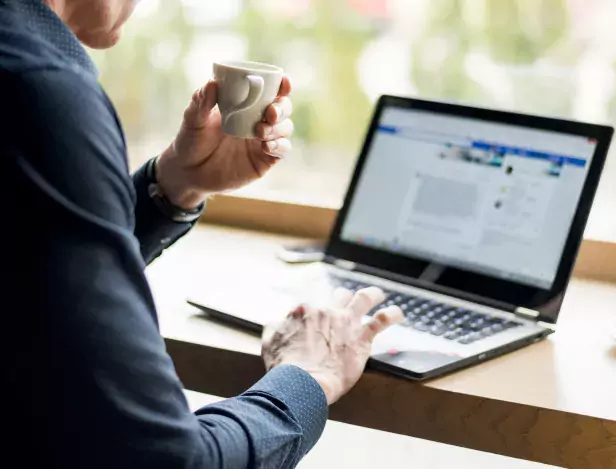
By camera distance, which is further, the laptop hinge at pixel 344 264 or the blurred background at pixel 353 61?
the blurred background at pixel 353 61

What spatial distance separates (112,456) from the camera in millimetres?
697

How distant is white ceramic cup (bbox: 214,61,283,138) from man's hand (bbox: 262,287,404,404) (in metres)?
0.23

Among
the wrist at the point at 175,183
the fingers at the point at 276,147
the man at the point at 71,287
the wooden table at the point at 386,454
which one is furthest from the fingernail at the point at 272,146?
the wooden table at the point at 386,454

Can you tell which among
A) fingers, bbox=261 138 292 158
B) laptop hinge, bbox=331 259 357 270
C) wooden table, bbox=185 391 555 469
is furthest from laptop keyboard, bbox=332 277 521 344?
wooden table, bbox=185 391 555 469

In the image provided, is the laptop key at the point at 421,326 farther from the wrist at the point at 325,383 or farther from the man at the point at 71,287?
the man at the point at 71,287

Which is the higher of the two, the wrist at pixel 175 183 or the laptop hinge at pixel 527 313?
the wrist at pixel 175 183

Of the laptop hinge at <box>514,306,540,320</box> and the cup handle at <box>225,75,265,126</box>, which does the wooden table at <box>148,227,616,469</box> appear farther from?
the cup handle at <box>225,75,265,126</box>

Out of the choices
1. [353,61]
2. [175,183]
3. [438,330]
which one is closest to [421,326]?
[438,330]

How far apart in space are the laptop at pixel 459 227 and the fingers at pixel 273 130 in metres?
0.23

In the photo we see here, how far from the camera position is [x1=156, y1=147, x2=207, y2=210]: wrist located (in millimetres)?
1175

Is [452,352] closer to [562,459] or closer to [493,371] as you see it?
[493,371]

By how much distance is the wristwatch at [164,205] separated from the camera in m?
1.18

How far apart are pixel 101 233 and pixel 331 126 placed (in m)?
1.06

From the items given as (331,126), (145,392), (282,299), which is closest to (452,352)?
(282,299)
